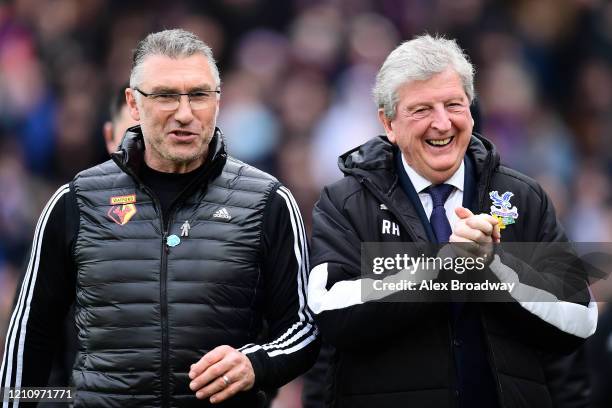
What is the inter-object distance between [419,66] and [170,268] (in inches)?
43.5

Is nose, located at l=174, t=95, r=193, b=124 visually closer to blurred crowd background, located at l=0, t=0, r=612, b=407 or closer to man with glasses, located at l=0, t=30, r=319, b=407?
man with glasses, located at l=0, t=30, r=319, b=407

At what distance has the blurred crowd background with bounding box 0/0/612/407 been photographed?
377 inches

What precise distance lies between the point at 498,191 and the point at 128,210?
131cm

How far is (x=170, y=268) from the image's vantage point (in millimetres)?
4336

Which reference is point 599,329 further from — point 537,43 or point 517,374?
point 537,43

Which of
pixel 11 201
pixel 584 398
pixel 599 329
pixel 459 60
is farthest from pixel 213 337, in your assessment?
pixel 11 201

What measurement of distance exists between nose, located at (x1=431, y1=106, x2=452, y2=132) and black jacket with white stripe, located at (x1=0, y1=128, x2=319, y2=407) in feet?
2.01

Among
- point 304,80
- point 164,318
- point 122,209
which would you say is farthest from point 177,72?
point 304,80

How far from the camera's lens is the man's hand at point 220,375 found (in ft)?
13.4

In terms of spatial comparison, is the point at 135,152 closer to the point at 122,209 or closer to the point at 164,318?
the point at 122,209

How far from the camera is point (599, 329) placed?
5871 millimetres

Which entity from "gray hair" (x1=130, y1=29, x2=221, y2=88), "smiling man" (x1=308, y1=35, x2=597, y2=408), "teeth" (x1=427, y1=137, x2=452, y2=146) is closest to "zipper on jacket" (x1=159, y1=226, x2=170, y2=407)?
"smiling man" (x1=308, y1=35, x2=597, y2=408)

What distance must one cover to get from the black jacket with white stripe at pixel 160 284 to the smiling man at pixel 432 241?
0.66ft

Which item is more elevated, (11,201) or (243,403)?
(11,201)
